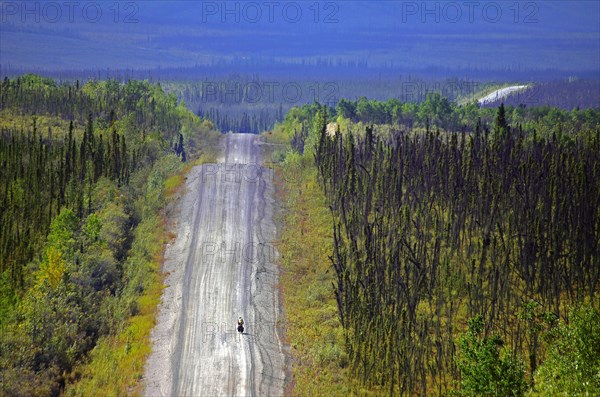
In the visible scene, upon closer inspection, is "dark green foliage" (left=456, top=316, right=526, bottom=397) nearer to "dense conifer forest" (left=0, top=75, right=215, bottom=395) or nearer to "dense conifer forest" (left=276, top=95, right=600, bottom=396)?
"dense conifer forest" (left=276, top=95, right=600, bottom=396)

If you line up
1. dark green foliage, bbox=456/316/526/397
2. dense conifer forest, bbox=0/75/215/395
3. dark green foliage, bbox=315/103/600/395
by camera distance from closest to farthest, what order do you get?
dark green foliage, bbox=456/316/526/397 → dark green foliage, bbox=315/103/600/395 → dense conifer forest, bbox=0/75/215/395

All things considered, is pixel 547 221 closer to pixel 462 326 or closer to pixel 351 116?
pixel 462 326

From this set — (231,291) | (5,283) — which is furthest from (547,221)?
(5,283)

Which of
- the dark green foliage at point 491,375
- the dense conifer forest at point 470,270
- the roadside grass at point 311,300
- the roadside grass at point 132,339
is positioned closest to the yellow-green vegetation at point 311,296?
the roadside grass at point 311,300

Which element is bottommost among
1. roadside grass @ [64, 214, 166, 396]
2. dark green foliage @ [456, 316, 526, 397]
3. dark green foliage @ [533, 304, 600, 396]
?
roadside grass @ [64, 214, 166, 396]

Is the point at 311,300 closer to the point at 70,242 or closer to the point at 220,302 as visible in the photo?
the point at 220,302

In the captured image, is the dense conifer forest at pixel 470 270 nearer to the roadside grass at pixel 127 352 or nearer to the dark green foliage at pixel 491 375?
the dark green foliage at pixel 491 375

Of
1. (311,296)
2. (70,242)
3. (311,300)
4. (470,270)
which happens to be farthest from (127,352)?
(470,270)

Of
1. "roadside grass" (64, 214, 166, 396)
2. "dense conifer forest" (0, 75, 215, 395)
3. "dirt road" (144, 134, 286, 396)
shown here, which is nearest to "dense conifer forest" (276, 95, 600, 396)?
"dirt road" (144, 134, 286, 396)
